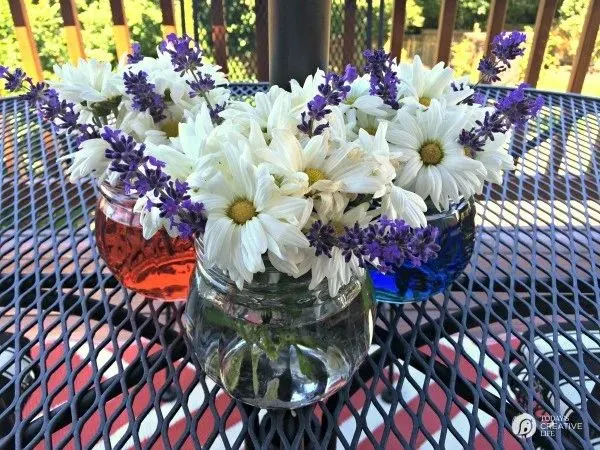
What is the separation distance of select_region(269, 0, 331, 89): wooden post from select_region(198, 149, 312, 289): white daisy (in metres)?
0.43

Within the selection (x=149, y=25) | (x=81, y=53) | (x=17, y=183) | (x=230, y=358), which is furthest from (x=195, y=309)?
(x=149, y=25)

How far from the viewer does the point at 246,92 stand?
54.6 inches

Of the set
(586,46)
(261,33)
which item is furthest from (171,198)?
(586,46)

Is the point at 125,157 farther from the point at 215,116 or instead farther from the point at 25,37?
the point at 25,37

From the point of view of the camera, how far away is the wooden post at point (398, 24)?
193 centimetres

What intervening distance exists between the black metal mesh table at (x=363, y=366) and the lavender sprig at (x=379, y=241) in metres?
0.25

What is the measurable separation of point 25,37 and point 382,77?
73.5 inches

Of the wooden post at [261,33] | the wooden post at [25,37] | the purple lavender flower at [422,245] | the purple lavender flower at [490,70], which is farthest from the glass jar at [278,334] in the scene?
the wooden post at [25,37]

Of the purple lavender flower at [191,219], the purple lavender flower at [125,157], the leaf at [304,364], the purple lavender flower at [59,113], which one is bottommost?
the leaf at [304,364]

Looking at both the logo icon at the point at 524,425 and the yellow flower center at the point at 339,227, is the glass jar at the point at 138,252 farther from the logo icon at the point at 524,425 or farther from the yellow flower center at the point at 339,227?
the logo icon at the point at 524,425

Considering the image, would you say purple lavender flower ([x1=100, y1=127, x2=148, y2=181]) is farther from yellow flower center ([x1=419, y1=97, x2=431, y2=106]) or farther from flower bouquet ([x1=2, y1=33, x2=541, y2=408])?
yellow flower center ([x1=419, y1=97, x2=431, y2=106])

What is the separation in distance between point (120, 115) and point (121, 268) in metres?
0.20

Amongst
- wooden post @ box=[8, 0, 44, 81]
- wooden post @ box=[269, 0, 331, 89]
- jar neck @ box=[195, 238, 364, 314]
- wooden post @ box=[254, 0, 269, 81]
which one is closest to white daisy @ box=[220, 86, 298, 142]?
jar neck @ box=[195, 238, 364, 314]

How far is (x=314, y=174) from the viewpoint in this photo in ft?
1.28
